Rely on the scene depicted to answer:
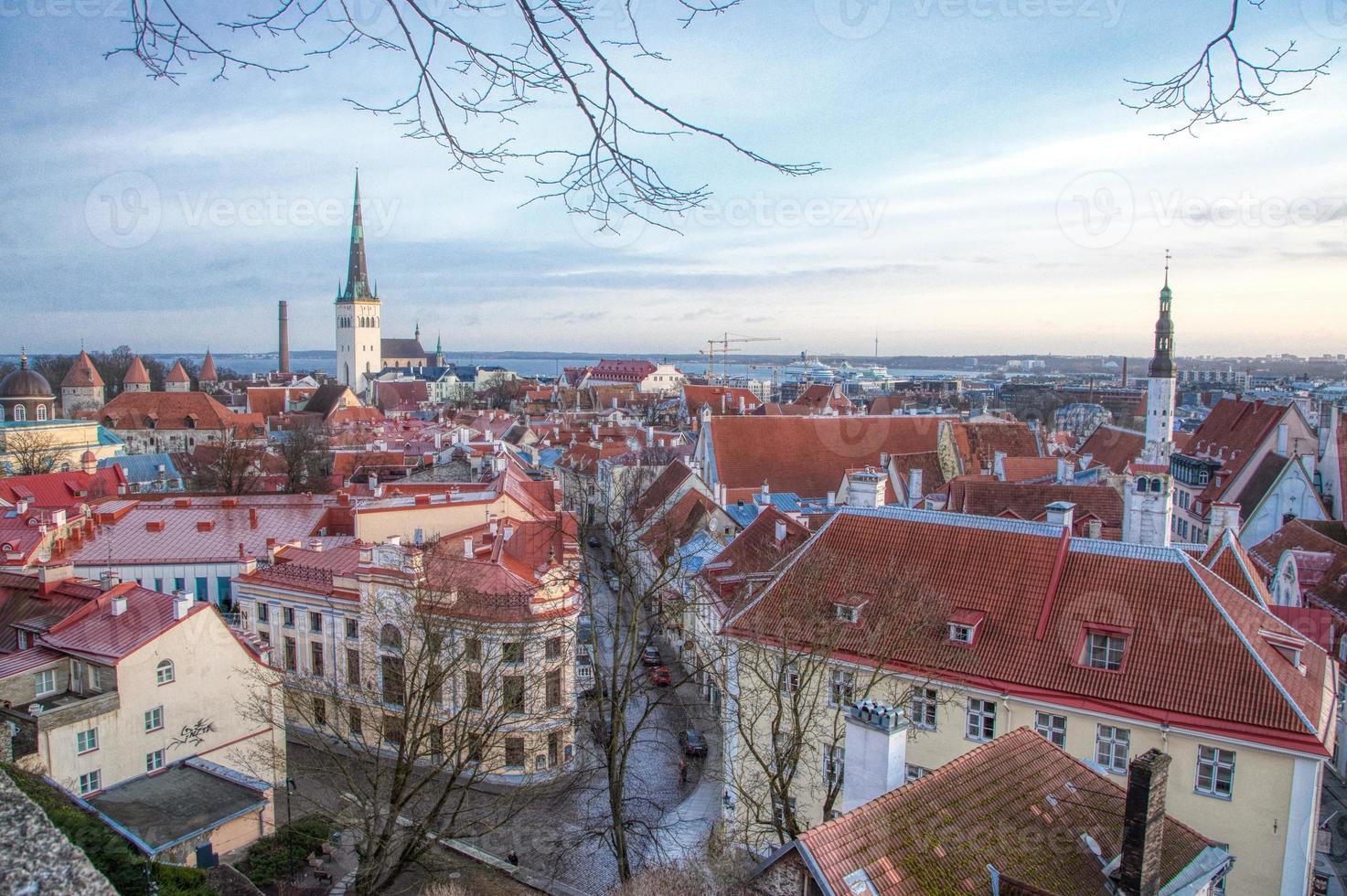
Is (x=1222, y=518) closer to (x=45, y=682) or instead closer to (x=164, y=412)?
(x=45, y=682)

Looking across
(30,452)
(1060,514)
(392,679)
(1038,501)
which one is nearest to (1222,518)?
(1060,514)

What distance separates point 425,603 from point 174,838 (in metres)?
5.72

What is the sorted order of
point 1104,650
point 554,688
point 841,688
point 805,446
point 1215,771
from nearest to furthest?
point 1215,771 < point 1104,650 < point 841,688 < point 554,688 < point 805,446

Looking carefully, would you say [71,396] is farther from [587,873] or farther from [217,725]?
[587,873]

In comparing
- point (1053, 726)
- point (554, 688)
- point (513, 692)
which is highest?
point (1053, 726)

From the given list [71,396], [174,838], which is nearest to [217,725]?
[174,838]

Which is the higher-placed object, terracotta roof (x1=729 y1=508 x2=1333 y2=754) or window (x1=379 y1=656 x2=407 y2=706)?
terracotta roof (x1=729 y1=508 x2=1333 y2=754)

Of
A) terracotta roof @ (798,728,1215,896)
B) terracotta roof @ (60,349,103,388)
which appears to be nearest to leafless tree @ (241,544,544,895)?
terracotta roof @ (798,728,1215,896)

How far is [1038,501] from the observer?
27.6 meters

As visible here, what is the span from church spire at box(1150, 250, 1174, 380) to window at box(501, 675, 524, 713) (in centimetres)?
4764

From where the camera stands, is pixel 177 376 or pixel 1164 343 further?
pixel 177 376

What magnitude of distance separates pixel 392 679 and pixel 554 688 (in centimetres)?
382

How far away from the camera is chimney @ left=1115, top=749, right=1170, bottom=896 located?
8359 millimetres

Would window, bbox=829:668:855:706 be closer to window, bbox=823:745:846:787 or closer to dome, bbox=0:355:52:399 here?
window, bbox=823:745:846:787
